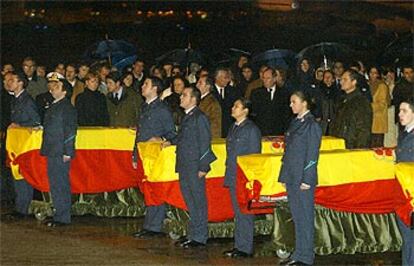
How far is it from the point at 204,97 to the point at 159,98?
0.56m

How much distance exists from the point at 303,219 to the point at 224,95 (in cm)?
430

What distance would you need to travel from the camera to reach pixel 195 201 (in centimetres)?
1186

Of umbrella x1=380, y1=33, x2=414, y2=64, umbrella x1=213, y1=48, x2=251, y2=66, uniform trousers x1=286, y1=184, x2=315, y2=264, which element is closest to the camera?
uniform trousers x1=286, y1=184, x2=315, y2=264

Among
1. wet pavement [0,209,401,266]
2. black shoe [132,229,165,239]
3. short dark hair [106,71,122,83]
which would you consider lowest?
wet pavement [0,209,401,266]

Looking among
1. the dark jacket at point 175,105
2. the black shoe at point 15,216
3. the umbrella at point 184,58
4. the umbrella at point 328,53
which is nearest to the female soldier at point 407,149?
the dark jacket at point 175,105

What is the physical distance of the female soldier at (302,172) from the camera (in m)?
10.5

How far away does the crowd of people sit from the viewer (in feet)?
35.1

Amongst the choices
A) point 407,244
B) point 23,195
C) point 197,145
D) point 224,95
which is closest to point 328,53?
point 224,95

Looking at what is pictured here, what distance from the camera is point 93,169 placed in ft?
45.7

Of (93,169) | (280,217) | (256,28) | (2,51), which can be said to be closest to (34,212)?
(93,169)

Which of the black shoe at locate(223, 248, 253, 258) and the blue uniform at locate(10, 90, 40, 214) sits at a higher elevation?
the blue uniform at locate(10, 90, 40, 214)

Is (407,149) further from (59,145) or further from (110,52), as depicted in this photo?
(110,52)

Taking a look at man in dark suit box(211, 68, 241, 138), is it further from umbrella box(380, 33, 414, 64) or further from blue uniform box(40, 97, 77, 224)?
umbrella box(380, 33, 414, 64)

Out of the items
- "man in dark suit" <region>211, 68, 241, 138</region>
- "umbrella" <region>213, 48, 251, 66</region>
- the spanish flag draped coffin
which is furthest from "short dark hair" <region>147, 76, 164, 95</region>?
Answer: "umbrella" <region>213, 48, 251, 66</region>
